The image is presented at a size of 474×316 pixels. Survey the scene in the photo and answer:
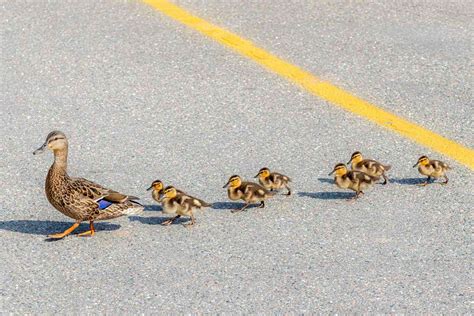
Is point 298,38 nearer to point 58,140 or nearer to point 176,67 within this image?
point 176,67

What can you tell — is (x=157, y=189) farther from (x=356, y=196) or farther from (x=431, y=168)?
(x=431, y=168)

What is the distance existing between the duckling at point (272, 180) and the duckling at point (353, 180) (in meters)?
0.35

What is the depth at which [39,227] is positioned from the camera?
24.0 feet

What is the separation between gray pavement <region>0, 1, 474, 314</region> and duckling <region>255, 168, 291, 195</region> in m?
0.13

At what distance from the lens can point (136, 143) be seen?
8.64 metres

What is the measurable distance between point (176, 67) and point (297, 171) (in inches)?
94.0

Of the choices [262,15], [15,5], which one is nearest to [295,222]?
[262,15]

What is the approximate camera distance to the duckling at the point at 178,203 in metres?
7.24

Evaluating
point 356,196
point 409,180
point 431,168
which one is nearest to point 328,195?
point 356,196

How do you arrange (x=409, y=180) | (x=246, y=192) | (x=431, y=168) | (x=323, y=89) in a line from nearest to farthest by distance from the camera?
(x=246, y=192), (x=431, y=168), (x=409, y=180), (x=323, y=89)

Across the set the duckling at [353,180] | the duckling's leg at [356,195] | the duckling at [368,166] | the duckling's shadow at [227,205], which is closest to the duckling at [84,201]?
the duckling's shadow at [227,205]

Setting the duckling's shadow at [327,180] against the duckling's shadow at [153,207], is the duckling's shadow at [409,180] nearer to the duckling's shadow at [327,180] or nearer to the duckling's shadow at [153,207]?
the duckling's shadow at [327,180]

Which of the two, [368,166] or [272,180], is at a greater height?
[368,166]

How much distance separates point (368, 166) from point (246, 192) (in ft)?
3.08
